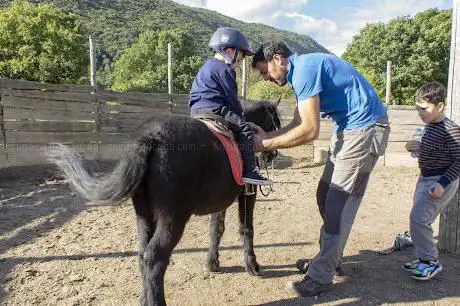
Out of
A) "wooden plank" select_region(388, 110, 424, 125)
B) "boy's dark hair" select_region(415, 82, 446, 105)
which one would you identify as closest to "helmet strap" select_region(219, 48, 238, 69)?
"boy's dark hair" select_region(415, 82, 446, 105)

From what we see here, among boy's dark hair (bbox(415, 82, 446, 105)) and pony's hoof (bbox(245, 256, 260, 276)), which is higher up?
boy's dark hair (bbox(415, 82, 446, 105))

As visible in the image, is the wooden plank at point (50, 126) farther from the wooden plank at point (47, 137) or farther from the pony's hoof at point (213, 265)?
the pony's hoof at point (213, 265)

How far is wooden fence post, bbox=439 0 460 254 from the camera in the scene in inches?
169

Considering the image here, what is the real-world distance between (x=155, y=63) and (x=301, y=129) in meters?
37.2

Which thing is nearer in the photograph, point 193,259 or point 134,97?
point 193,259

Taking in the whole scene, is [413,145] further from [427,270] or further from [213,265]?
[213,265]

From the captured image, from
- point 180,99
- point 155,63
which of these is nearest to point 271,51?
point 180,99

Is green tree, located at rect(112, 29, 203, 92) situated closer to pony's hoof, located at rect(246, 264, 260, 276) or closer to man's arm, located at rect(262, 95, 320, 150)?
pony's hoof, located at rect(246, 264, 260, 276)

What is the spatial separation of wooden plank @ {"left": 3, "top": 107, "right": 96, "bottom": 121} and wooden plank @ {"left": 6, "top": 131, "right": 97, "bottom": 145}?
333 mm

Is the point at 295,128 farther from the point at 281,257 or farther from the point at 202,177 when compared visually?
the point at 281,257

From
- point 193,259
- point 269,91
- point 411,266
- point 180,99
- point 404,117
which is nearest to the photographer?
point 411,266

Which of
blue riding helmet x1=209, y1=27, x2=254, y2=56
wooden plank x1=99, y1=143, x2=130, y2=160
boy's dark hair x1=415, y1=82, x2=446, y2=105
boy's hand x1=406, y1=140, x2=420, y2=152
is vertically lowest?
wooden plank x1=99, y1=143, x2=130, y2=160

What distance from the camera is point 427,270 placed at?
3.75 metres

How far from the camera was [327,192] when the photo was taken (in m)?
3.61
